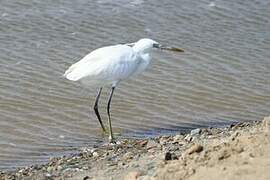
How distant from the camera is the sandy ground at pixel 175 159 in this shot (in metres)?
5.16

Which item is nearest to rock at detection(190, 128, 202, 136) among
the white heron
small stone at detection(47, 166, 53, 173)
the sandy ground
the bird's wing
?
the sandy ground

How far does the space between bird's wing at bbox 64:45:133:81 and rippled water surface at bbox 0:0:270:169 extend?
624 mm

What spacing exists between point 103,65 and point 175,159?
2508 mm

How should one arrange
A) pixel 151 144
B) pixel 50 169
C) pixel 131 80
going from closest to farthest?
1. pixel 50 169
2. pixel 151 144
3. pixel 131 80

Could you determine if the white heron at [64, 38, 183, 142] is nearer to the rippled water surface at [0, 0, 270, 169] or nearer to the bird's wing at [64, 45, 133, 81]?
the bird's wing at [64, 45, 133, 81]

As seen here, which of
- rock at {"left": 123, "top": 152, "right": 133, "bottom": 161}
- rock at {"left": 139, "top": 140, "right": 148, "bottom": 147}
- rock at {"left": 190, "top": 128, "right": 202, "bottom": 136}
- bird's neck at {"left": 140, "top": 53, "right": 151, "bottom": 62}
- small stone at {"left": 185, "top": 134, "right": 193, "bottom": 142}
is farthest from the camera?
bird's neck at {"left": 140, "top": 53, "right": 151, "bottom": 62}

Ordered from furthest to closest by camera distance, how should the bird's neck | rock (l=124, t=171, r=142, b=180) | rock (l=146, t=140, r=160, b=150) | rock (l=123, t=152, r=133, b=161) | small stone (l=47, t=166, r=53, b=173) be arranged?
the bird's neck
rock (l=146, t=140, r=160, b=150)
rock (l=123, t=152, r=133, b=161)
small stone (l=47, t=166, r=53, b=173)
rock (l=124, t=171, r=142, b=180)

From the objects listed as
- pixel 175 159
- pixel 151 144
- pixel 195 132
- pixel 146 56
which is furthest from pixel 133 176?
pixel 146 56

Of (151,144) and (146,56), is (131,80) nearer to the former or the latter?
(146,56)

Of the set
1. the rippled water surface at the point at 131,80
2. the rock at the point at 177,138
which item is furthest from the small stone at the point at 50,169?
the rock at the point at 177,138

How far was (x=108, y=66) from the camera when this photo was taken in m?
8.14

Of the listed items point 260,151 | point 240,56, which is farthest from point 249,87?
point 260,151

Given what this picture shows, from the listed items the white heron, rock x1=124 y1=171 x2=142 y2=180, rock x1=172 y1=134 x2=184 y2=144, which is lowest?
rock x1=172 y1=134 x2=184 y2=144

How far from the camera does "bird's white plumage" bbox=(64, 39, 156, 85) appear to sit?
26.7 ft
